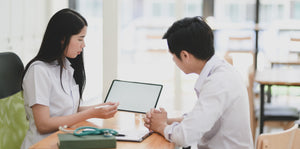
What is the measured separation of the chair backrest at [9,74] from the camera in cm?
214

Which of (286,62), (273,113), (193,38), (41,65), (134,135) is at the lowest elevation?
(273,113)

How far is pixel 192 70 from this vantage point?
185 centimetres

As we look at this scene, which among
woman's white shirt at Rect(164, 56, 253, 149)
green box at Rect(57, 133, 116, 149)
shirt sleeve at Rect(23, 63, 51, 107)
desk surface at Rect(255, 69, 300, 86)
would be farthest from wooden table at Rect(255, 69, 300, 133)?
green box at Rect(57, 133, 116, 149)

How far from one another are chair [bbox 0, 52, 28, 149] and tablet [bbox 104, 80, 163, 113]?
0.50m

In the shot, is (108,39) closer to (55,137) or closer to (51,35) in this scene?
(51,35)

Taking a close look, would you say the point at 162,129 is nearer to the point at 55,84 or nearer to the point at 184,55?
the point at 184,55

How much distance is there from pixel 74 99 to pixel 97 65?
293 cm

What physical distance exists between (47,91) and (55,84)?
0.08 metres

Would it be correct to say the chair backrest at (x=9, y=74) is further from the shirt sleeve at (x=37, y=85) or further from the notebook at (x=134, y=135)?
the notebook at (x=134, y=135)

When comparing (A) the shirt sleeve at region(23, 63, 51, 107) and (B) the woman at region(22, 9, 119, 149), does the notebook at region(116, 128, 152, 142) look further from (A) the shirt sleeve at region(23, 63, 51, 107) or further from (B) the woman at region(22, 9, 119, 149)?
(A) the shirt sleeve at region(23, 63, 51, 107)

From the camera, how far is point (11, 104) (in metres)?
2.23

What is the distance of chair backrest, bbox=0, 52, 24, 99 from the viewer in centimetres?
214

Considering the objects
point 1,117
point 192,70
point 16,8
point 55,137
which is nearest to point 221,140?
point 192,70

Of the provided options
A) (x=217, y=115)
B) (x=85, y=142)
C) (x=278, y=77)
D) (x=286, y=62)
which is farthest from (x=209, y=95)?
(x=286, y=62)
